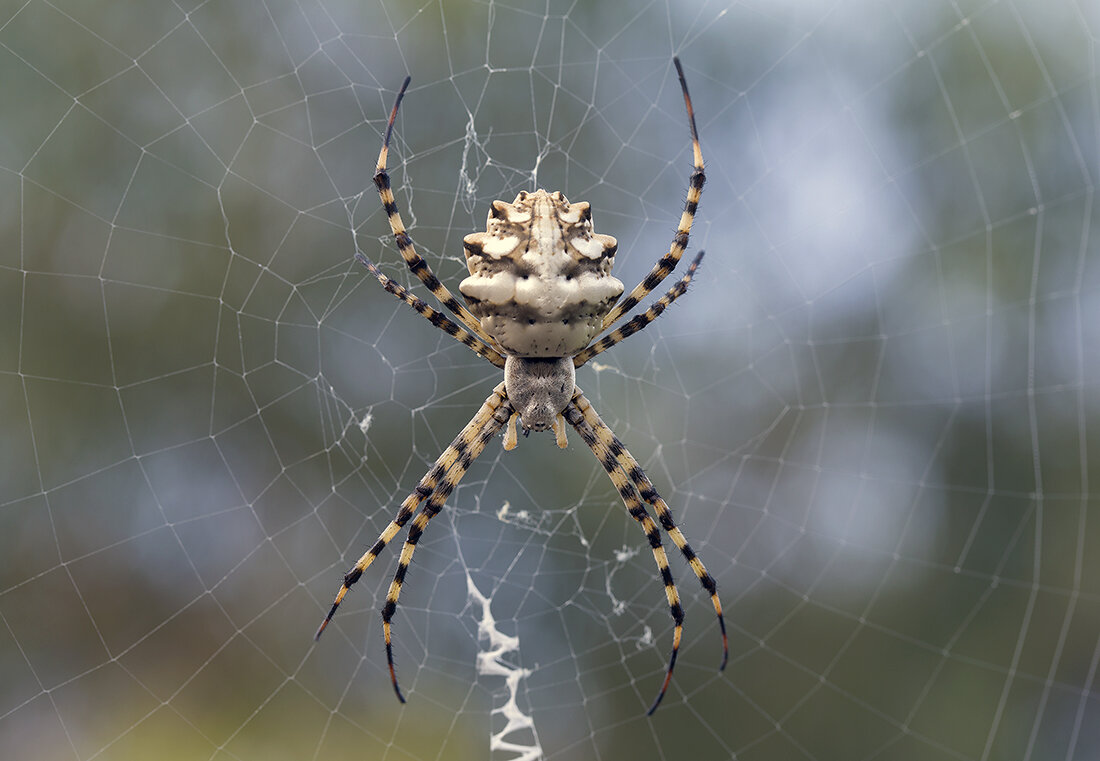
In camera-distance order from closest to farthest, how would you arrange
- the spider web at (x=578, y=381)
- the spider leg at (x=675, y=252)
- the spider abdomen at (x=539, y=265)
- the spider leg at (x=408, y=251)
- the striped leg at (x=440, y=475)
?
the spider abdomen at (x=539, y=265) < the spider leg at (x=408, y=251) < the spider leg at (x=675, y=252) < the striped leg at (x=440, y=475) < the spider web at (x=578, y=381)

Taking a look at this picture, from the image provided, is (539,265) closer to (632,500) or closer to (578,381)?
(632,500)

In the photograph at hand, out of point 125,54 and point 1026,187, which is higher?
point 1026,187

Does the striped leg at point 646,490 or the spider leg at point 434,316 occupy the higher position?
the spider leg at point 434,316

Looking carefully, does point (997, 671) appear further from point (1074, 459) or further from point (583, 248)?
point (583, 248)

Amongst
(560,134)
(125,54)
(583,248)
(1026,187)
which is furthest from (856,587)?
(125,54)

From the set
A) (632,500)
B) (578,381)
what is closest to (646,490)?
(632,500)

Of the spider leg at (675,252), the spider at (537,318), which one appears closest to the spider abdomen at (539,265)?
the spider at (537,318)

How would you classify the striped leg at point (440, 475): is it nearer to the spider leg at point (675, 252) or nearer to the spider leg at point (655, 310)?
the spider leg at point (655, 310)
